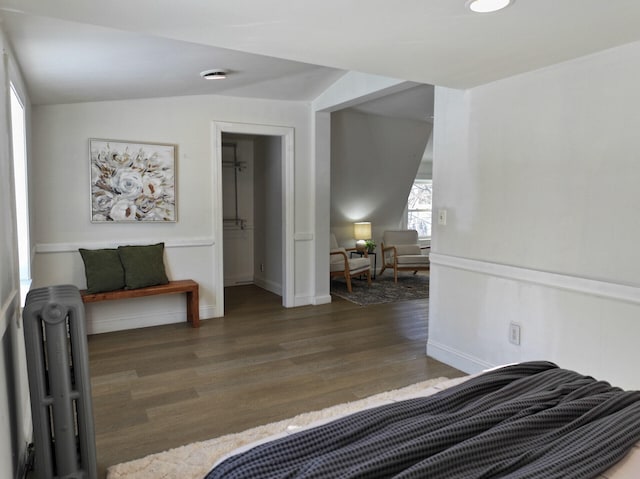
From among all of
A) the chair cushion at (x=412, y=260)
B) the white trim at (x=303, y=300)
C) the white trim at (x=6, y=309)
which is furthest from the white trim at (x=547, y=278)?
the chair cushion at (x=412, y=260)

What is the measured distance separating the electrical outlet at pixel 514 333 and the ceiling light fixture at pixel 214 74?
111 inches

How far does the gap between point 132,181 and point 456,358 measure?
3.28m

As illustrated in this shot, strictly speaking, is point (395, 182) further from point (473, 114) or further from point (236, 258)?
point (473, 114)

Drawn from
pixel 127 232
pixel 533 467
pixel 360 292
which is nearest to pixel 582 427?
pixel 533 467

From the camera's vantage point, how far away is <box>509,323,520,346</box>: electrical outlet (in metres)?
2.94

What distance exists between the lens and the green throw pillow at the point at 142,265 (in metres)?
4.18

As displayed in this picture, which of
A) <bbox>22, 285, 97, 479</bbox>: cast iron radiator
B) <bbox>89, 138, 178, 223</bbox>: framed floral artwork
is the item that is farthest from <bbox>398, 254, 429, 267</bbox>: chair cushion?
<bbox>22, 285, 97, 479</bbox>: cast iron radiator

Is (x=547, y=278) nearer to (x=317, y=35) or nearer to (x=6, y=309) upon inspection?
(x=317, y=35)

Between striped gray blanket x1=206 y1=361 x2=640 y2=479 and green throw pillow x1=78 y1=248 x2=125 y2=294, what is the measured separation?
317 cm

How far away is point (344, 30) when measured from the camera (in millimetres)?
2008

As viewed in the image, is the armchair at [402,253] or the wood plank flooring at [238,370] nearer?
the wood plank flooring at [238,370]

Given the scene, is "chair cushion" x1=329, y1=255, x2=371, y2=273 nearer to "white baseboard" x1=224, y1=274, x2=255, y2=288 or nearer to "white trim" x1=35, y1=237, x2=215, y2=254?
"white baseboard" x1=224, y1=274, x2=255, y2=288

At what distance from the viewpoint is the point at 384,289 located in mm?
6395

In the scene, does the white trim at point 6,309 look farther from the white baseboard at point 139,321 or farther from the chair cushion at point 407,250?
the chair cushion at point 407,250
